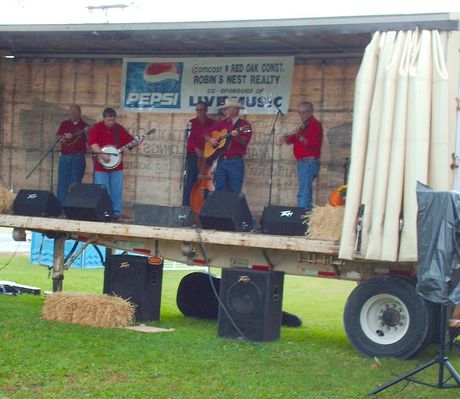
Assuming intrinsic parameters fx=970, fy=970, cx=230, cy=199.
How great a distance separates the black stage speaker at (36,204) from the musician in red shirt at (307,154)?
3.33m

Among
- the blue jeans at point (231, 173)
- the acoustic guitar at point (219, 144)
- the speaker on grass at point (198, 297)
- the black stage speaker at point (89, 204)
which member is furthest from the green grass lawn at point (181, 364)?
the acoustic guitar at point (219, 144)

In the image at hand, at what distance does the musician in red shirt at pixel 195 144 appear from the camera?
13672mm

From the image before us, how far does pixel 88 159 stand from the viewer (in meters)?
15.2

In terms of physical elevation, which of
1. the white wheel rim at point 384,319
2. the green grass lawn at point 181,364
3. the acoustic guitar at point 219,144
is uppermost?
the acoustic guitar at point 219,144

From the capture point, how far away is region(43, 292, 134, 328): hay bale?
11367mm

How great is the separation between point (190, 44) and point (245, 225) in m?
3.05

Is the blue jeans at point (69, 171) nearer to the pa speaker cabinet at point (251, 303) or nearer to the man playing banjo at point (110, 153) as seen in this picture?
the man playing banjo at point (110, 153)

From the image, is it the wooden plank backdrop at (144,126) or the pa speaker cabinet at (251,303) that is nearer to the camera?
the pa speaker cabinet at (251,303)

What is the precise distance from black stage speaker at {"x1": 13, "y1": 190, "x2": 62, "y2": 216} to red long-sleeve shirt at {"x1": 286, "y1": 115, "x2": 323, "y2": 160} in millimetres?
3343

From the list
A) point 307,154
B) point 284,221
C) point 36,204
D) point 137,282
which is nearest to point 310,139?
point 307,154

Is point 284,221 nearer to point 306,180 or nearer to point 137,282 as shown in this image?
point 306,180

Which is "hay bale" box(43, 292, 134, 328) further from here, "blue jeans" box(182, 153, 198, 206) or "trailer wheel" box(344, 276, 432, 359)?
"trailer wheel" box(344, 276, 432, 359)

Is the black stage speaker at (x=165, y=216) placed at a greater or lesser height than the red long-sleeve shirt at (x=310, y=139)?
lesser

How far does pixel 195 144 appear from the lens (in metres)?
13.7
